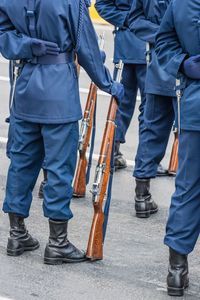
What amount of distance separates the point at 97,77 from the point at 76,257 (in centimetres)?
110

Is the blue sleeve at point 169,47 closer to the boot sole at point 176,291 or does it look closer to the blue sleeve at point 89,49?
the blue sleeve at point 89,49

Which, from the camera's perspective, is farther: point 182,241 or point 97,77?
point 97,77

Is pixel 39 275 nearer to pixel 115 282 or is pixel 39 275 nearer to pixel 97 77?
pixel 115 282

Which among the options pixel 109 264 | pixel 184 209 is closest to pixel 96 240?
pixel 109 264

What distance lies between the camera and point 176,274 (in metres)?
4.43

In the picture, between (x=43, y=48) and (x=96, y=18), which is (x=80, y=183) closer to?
(x=43, y=48)

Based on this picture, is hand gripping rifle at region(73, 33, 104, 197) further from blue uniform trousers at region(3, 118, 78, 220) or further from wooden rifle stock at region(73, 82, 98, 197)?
blue uniform trousers at region(3, 118, 78, 220)

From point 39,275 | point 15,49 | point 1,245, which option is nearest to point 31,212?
point 1,245

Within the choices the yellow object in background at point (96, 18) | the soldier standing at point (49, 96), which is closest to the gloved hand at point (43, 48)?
the soldier standing at point (49, 96)

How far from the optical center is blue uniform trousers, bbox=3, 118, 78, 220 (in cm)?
469

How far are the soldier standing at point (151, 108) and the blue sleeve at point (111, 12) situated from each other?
629mm

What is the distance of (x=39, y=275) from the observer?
4645 millimetres

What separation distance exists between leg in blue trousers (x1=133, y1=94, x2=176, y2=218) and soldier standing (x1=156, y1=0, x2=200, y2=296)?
4.07ft

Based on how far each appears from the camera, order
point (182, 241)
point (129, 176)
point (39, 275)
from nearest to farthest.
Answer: point (182, 241), point (39, 275), point (129, 176)
